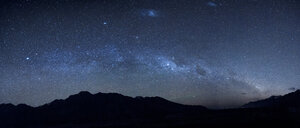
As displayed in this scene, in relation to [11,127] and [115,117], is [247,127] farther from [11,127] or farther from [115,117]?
[11,127]

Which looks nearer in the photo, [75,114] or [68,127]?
[68,127]

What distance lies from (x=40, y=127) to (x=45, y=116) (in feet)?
140

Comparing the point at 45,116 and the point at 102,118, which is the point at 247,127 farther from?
the point at 45,116

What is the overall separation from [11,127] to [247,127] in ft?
524

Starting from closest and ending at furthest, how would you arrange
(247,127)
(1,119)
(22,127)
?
1. (247,127)
2. (22,127)
3. (1,119)

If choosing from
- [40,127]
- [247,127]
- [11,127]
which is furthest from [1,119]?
[247,127]

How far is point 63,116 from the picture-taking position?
19200 cm

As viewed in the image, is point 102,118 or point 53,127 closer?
point 53,127

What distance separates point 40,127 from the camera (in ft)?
489

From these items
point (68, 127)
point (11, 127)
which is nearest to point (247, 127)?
point (68, 127)

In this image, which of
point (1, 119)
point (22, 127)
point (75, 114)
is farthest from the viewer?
point (75, 114)

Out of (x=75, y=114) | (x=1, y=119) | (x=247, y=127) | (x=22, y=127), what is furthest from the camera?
(x=75, y=114)

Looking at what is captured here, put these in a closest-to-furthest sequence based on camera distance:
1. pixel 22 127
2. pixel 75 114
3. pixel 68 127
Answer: pixel 68 127 < pixel 22 127 < pixel 75 114

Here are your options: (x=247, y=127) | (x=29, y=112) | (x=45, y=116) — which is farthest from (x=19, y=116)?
(x=247, y=127)
